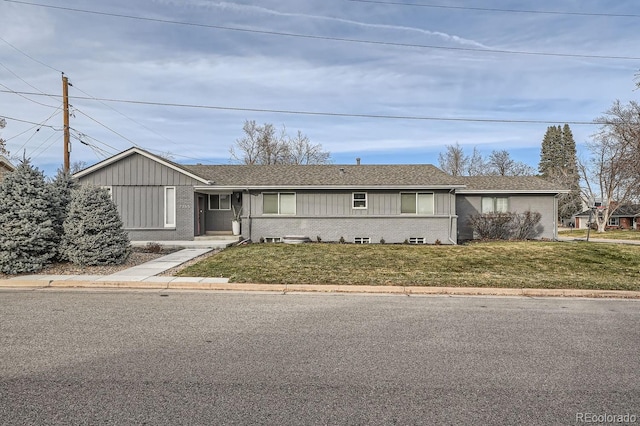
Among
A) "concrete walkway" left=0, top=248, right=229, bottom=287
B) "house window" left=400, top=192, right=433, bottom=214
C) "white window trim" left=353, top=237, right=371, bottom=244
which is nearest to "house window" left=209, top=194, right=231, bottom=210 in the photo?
"white window trim" left=353, top=237, right=371, bottom=244

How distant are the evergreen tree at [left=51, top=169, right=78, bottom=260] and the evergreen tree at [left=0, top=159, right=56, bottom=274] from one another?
20 centimetres

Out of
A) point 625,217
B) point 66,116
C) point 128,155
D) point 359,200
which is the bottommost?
point 625,217

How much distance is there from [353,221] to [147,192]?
948 cm

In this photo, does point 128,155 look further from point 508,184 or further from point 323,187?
point 508,184

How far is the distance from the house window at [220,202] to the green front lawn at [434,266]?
585 cm

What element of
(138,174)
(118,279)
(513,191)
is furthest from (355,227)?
(118,279)

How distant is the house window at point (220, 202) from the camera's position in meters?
21.1

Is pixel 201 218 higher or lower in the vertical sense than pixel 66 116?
lower

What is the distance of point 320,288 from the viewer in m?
9.22

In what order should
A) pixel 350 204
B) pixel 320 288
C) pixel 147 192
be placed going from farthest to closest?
pixel 350 204, pixel 147 192, pixel 320 288

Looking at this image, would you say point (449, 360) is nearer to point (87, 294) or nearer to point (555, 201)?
point (87, 294)

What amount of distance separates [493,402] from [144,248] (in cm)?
1456

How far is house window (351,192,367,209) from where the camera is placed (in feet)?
65.3

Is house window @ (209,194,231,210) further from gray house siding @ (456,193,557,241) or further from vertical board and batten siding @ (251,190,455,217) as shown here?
gray house siding @ (456,193,557,241)
